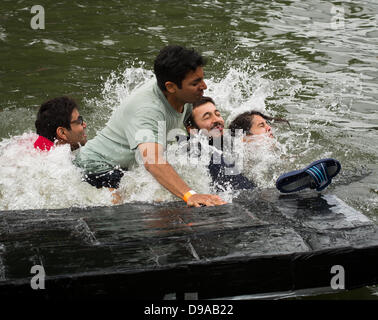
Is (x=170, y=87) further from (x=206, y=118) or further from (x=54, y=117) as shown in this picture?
(x=54, y=117)

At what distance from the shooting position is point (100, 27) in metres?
11.6

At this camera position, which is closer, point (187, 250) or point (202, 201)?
point (187, 250)

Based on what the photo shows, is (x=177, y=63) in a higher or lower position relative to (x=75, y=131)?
higher

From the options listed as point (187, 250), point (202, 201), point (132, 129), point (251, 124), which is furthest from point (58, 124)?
point (187, 250)

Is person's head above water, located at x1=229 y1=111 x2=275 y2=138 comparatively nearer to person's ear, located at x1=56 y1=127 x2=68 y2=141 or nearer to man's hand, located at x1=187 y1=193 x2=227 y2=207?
person's ear, located at x1=56 y1=127 x2=68 y2=141

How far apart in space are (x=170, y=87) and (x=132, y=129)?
44 cm

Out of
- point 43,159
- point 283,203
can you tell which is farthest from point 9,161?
point 283,203

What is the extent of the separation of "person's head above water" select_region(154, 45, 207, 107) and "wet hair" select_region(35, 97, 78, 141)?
1146 millimetres

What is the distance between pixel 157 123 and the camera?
16.6ft

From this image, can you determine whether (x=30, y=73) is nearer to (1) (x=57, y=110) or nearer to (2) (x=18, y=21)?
(2) (x=18, y=21)

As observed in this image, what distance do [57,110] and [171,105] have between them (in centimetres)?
120

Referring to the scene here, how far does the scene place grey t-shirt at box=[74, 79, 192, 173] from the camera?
5.00 m

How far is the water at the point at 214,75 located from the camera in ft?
18.8

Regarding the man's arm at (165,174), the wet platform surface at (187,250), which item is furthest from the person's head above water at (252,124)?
the wet platform surface at (187,250)
